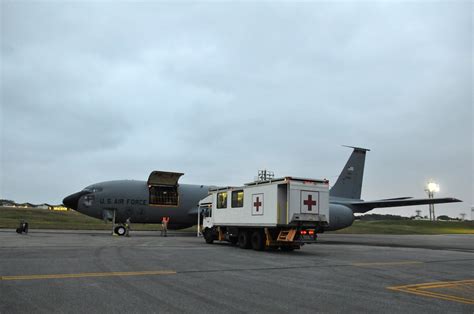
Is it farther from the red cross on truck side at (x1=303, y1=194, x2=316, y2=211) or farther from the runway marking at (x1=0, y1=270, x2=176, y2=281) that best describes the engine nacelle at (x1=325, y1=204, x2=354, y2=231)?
the runway marking at (x1=0, y1=270, x2=176, y2=281)

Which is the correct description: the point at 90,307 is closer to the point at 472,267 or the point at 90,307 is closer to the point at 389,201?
the point at 472,267

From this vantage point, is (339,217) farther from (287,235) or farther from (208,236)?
(287,235)

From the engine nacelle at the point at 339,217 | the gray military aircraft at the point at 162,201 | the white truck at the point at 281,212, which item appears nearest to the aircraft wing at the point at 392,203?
the gray military aircraft at the point at 162,201

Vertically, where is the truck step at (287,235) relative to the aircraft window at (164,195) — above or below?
below

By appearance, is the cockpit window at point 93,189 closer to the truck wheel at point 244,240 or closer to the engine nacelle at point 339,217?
the truck wheel at point 244,240

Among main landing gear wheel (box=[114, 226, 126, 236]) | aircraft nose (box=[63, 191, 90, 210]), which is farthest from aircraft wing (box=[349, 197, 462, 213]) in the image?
aircraft nose (box=[63, 191, 90, 210])

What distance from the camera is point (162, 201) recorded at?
33.5m

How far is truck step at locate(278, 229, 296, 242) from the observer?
1853cm

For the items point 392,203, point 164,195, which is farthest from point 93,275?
point 392,203

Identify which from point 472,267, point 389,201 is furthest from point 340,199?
point 472,267

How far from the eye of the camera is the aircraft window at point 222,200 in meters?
23.2

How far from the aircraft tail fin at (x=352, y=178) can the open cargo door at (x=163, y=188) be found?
1433 cm

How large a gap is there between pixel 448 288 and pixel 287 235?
9.33 metres

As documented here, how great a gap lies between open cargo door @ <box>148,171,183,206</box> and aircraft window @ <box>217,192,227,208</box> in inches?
400
